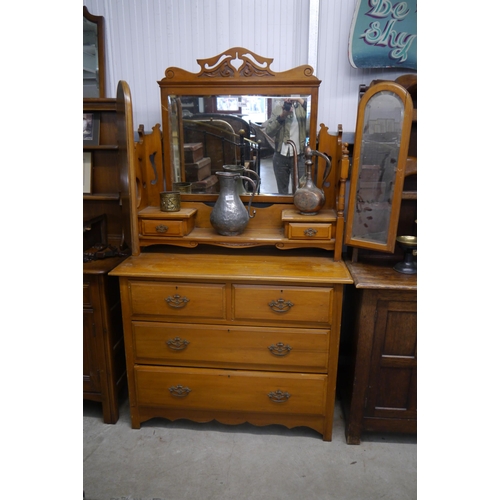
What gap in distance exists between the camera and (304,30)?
2041 mm

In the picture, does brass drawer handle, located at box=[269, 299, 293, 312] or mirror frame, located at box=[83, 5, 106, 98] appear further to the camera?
mirror frame, located at box=[83, 5, 106, 98]

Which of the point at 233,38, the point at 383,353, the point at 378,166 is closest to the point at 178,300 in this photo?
the point at 383,353

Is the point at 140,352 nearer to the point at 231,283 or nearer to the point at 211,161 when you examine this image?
the point at 231,283

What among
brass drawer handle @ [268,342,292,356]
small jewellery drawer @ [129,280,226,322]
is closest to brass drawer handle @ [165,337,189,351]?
small jewellery drawer @ [129,280,226,322]

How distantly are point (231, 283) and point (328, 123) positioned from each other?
3.42 feet

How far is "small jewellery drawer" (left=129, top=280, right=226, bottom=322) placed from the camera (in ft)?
5.93

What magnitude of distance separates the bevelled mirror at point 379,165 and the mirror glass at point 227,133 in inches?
13.2

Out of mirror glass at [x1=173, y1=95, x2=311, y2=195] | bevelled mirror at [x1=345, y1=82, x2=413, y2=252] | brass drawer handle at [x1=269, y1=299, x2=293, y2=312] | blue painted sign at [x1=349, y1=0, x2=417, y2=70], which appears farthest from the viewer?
mirror glass at [x1=173, y1=95, x2=311, y2=195]

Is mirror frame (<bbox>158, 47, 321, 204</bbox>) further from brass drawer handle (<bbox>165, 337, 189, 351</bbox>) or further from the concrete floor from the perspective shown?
the concrete floor

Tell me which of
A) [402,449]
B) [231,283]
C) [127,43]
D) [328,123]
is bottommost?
[402,449]

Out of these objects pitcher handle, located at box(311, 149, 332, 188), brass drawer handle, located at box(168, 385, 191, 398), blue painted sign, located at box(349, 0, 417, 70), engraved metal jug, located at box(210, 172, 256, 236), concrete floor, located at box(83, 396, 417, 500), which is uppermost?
blue painted sign, located at box(349, 0, 417, 70)

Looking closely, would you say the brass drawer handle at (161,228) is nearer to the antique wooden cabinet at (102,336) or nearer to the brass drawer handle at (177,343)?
the antique wooden cabinet at (102,336)

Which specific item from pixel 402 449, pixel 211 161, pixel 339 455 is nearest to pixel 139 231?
pixel 211 161

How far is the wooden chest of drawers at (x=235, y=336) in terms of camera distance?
178 centimetres
